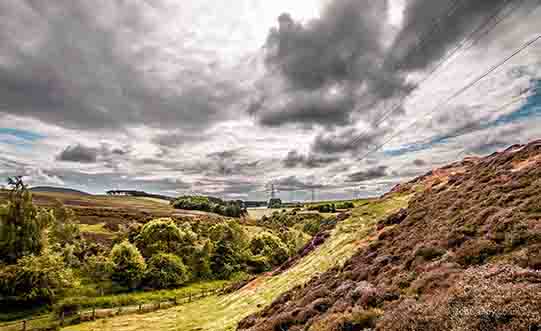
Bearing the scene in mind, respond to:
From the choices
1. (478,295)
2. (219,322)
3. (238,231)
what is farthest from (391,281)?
(238,231)

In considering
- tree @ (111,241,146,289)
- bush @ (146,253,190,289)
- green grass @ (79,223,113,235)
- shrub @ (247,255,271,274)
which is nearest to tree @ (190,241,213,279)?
bush @ (146,253,190,289)

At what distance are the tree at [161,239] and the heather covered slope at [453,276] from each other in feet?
172

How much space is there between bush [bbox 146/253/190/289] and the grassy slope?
16984 millimetres

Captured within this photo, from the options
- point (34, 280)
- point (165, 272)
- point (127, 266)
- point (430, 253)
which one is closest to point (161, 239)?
point (165, 272)

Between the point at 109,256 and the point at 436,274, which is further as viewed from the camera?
the point at 109,256

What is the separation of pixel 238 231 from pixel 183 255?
57.7ft

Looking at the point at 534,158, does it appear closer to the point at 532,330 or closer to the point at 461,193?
the point at 461,193

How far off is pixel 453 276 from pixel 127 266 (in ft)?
199

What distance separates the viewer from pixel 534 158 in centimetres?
2667

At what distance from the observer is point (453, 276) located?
11.2 m

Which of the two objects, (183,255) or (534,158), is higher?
(534,158)

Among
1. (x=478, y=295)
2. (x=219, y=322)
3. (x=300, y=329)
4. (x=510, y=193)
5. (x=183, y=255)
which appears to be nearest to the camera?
(x=478, y=295)

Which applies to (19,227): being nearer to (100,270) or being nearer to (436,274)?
(100,270)

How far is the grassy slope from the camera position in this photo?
2860 cm
